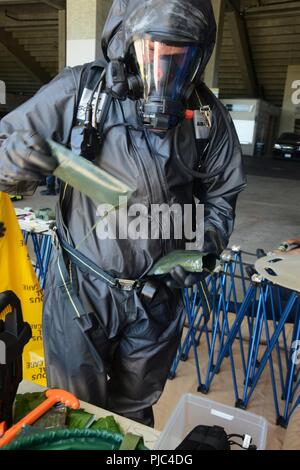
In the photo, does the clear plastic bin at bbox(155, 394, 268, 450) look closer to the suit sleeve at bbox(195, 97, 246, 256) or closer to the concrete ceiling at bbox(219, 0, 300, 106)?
the suit sleeve at bbox(195, 97, 246, 256)

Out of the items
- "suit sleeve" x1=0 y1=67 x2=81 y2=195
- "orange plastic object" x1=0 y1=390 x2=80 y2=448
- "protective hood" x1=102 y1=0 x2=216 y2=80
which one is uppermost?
"protective hood" x1=102 y1=0 x2=216 y2=80

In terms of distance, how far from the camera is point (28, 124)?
98cm

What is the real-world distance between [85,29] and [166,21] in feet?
15.3

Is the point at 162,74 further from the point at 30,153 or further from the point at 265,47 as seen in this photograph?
the point at 265,47

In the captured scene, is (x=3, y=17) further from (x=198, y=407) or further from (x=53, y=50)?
(x=198, y=407)

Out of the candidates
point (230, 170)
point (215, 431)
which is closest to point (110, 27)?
point (230, 170)

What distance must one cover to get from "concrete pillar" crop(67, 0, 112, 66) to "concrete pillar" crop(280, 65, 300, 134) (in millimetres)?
12063

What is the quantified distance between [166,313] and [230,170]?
0.47m

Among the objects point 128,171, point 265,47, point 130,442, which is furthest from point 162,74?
point 265,47

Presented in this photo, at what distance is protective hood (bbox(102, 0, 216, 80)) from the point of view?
95 centimetres

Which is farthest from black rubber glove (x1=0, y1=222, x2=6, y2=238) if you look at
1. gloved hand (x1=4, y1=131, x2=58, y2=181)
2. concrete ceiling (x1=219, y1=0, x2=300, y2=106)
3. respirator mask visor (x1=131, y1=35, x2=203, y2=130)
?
concrete ceiling (x1=219, y1=0, x2=300, y2=106)

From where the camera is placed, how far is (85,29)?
502 centimetres

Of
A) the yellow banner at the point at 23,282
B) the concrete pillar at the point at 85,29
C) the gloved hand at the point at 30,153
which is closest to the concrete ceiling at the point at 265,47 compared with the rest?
the concrete pillar at the point at 85,29

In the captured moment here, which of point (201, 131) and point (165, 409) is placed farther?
point (165, 409)
